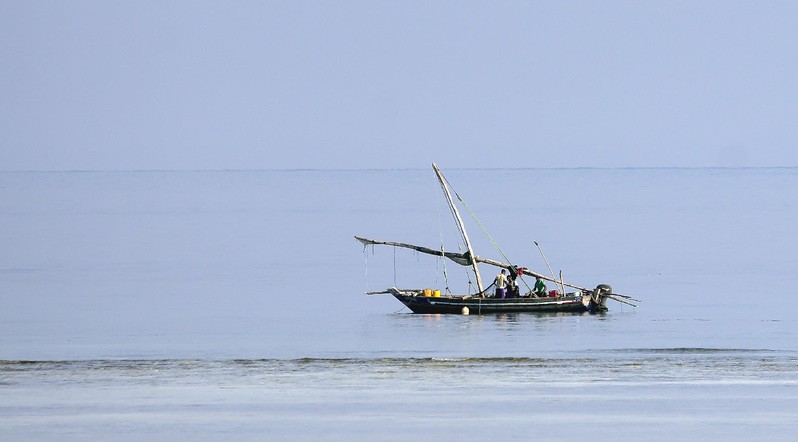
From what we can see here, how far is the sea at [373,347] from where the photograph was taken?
28172mm

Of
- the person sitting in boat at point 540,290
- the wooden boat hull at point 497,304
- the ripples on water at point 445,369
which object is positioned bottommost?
the ripples on water at point 445,369

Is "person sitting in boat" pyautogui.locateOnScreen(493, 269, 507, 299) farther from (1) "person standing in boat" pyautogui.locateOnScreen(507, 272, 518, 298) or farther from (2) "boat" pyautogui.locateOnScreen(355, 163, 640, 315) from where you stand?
(1) "person standing in boat" pyautogui.locateOnScreen(507, 272, 518, 298)

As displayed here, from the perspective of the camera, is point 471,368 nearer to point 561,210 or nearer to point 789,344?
point 789,344

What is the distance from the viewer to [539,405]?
2966cm

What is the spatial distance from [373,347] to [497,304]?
1028 cm

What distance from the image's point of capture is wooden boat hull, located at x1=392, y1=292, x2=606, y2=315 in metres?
53.2

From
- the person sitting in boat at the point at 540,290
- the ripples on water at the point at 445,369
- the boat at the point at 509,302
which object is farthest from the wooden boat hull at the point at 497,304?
the ripples on water at the point at 445,369

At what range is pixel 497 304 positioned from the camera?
53344 mm

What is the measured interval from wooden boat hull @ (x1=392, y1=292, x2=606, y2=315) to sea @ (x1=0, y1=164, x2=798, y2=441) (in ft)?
1.45

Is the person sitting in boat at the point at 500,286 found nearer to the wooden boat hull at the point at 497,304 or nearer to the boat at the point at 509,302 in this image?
the boat at the point at 509,302

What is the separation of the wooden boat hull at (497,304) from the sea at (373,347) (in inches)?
17.4

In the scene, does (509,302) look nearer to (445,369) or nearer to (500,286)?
(500,286)

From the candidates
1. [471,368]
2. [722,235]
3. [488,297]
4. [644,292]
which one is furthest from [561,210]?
[471,368]

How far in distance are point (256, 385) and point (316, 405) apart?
301 cm
